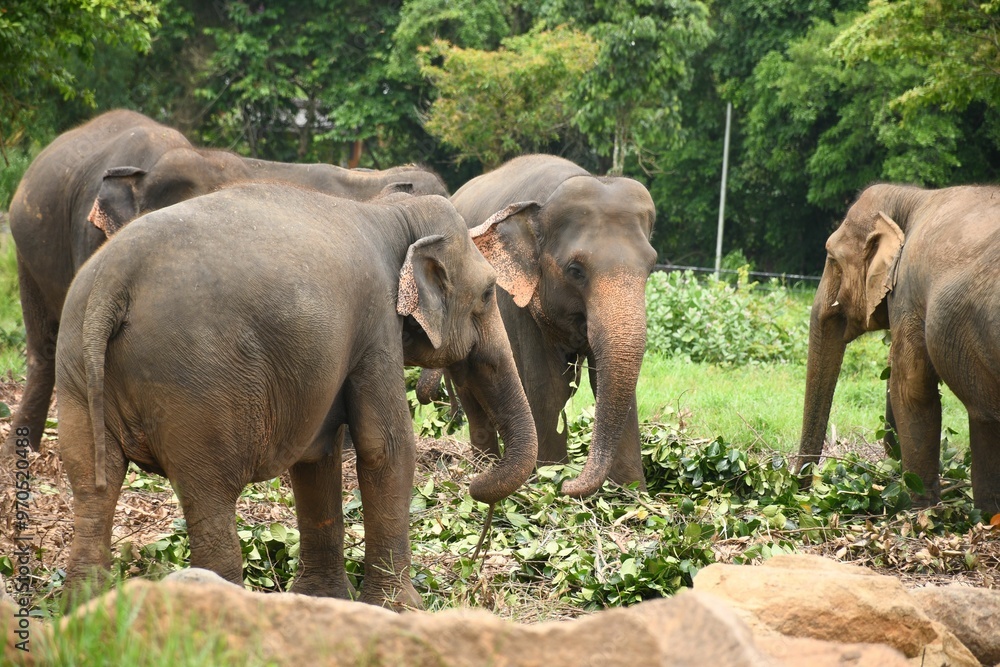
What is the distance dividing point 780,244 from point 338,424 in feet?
73.5

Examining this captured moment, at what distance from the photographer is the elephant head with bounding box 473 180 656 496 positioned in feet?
19.3

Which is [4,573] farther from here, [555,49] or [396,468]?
[555,49]

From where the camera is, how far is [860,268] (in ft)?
23.1

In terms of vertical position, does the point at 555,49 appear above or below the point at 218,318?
above

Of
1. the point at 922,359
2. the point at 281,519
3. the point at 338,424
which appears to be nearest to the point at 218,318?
the point at 338,424

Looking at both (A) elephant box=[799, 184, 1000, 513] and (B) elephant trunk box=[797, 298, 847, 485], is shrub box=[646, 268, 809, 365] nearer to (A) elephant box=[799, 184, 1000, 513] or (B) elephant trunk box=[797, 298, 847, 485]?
(B) elephant trunk box=[797, 298, 847, 485]

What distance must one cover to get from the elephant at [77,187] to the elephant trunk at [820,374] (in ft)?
7.98

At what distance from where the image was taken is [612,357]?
5914 mm

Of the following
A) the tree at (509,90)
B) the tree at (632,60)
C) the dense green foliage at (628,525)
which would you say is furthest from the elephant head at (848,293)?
the tree at (509,90)

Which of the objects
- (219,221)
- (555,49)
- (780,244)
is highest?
(555,49)

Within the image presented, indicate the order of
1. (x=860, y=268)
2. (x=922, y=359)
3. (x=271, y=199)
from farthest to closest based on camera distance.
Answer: (x=860, y=268) < (x=922, y=359) < (x=271, y=199)

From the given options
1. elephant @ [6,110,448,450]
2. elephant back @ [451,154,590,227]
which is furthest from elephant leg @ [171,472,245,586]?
elephant back @ [451,154,590,227]

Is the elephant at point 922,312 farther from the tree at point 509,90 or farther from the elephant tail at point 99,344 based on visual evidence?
the tree at point 509,90

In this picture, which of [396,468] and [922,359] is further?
[922,359]
